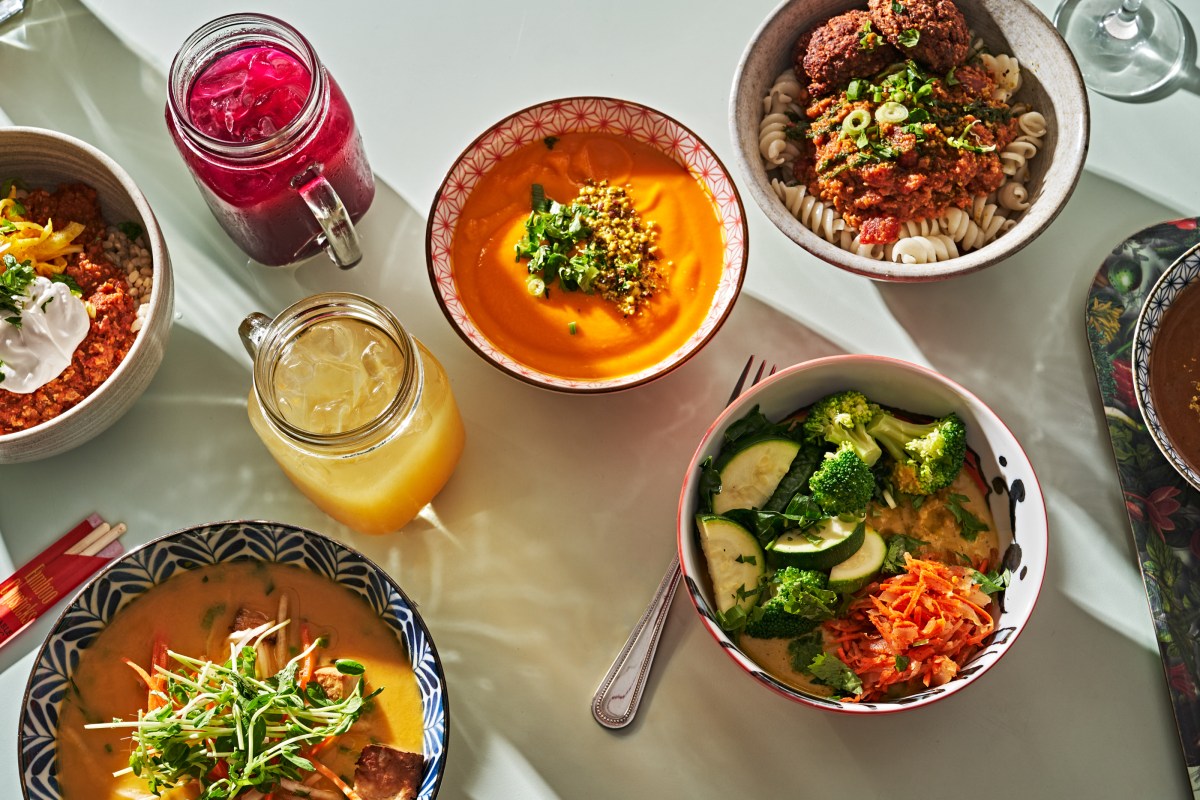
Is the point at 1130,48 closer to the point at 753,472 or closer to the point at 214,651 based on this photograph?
the point at 753,472

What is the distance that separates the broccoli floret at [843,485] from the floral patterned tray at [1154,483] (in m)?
0.70

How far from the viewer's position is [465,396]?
94.2 inches

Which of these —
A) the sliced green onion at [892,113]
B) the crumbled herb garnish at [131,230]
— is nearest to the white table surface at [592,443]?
the crumbled herb garnish at [131,230]

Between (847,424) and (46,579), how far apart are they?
5.60 feet

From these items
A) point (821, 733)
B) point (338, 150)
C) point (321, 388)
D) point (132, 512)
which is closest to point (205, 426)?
point (132, 512)

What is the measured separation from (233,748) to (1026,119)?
6.98ft

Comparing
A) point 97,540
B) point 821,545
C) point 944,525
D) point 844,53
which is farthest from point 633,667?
point 844,53

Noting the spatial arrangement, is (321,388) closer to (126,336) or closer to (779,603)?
(126,336)

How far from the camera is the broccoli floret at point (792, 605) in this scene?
81.0 inches

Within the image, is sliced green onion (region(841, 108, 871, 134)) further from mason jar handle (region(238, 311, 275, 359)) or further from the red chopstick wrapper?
the red chopstick wrapper

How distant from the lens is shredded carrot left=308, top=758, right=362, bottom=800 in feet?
6.43

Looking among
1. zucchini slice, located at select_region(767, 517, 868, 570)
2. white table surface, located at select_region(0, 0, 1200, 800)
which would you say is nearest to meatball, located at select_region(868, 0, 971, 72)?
white table surface, located at select_region(0, 0, 1200, 800)

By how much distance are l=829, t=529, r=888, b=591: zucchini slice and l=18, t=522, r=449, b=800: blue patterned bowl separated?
0.80 metres

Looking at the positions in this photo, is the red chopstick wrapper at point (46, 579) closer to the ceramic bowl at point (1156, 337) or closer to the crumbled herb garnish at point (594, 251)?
the crumbled herb garnish at point (594, 251)
